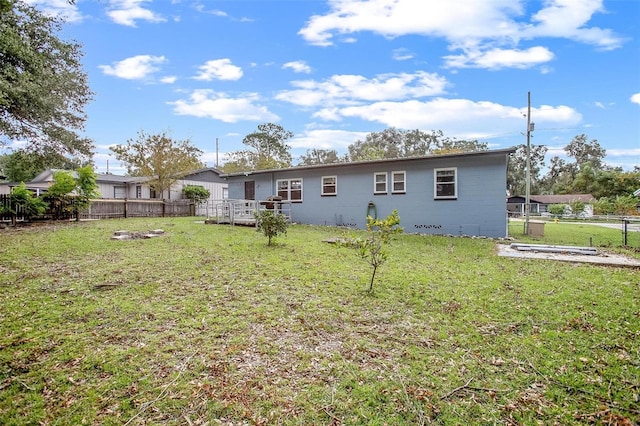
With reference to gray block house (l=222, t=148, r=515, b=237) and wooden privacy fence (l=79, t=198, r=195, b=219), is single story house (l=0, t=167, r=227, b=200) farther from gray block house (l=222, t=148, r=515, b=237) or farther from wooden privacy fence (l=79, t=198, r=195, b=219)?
gray block house (l=222, t=148, r=515, b=237)

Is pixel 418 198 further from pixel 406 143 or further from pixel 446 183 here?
pixel 406 143

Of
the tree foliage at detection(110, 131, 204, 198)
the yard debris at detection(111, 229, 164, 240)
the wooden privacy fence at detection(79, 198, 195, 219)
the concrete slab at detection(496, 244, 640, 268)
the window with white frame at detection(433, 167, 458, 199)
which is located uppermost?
the tree foliage at detection(110, 131, 204, 198)

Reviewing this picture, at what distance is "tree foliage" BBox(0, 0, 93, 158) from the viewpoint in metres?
8.57

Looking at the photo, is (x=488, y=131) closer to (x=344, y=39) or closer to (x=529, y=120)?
(x=529, y=120)

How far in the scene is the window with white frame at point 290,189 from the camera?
1545cm

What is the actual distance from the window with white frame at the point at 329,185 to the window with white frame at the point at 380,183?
1837mm

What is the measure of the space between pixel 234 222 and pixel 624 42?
14.9 metres

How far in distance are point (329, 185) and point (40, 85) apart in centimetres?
1033

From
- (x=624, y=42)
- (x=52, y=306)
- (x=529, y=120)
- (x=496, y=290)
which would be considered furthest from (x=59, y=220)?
(x=624, y=42)

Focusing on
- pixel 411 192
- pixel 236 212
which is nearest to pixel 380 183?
pixel 411 192

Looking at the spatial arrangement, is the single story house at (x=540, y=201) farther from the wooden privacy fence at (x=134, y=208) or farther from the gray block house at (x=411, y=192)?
the wooden privacy fence at (x=134, y=208)

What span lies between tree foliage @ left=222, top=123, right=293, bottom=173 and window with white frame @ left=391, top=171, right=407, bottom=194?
21.2 m

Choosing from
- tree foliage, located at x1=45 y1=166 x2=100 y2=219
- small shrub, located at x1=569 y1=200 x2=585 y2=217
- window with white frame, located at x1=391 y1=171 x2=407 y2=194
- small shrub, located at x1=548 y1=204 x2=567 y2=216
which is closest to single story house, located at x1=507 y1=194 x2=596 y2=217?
small shrub, located at x1=548 y1=204 x2=567 y2=216

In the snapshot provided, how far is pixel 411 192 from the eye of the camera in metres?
12.5
